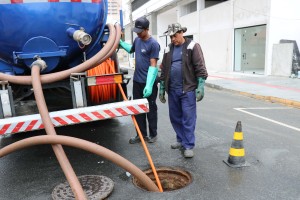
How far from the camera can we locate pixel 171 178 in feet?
12.6

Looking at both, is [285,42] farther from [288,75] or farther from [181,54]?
[181,54]

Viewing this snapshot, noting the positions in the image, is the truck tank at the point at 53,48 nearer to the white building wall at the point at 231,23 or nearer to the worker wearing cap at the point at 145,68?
the worker wearing cap at the point at 145,68

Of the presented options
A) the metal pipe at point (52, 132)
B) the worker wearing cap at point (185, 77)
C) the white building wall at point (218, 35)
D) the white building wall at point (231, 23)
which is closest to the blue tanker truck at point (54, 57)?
the metal pipe at point (52, 132)

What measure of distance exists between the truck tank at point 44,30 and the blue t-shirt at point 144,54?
78 centimetres

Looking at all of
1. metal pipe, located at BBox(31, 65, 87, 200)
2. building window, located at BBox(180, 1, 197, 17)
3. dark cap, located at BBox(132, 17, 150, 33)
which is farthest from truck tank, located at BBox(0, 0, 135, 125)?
building window, located at BBox(180, 1, 197, 17)

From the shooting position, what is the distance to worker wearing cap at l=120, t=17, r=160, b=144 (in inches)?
179

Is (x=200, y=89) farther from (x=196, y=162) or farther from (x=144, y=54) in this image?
(x=144, y=54)

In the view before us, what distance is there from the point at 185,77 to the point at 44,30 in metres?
1.94

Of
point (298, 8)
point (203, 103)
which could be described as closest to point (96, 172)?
point (203, 103)

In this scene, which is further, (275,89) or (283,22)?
(283,22)

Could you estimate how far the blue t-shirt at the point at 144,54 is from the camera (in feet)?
15.4

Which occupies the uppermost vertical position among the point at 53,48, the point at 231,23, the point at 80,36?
the point at 231,23

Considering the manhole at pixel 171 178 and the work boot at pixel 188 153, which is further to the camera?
the work boot at pixel 188 153

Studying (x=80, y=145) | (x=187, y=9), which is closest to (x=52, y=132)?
(x=80, y=145)
